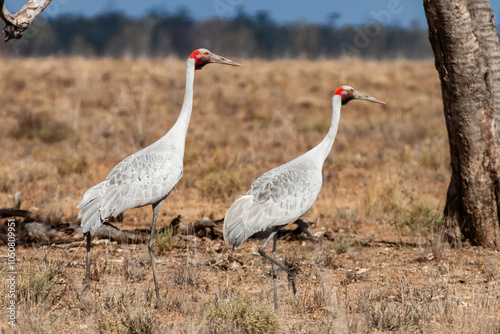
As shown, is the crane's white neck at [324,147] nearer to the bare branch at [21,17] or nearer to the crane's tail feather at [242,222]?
the crane's tail feather at [242,222]

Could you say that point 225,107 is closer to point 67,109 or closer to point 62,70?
point 67,109

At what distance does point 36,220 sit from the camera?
24.3 ft

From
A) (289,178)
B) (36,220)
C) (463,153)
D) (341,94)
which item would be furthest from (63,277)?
(463,153)

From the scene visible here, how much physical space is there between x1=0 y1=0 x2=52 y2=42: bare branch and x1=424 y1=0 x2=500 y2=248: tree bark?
391 centimetres

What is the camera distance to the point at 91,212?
5.16 metres

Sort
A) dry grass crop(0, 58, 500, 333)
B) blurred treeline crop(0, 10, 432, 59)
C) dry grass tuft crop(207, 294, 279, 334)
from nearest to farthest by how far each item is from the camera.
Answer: dry grass tuft crop(207, 294, 279, 334) < dry grass crop(0, 58, 500, 333) < blurred treeline crop(0, 10, 432, 59)

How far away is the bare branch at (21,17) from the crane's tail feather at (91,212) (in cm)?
154

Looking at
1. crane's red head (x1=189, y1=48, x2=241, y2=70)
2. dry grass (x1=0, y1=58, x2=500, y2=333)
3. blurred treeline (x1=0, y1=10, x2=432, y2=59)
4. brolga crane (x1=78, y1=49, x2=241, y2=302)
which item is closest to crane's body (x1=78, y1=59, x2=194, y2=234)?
brolga crane (x1=78, y1=49, x2=241, y2=302)

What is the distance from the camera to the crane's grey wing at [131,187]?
17.0 ft

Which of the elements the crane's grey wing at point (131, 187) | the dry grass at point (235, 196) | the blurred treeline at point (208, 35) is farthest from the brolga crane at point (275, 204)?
the blurred treeline at point (208, 35)

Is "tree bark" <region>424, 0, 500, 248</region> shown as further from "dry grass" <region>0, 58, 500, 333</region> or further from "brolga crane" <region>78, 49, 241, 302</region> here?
"brolga crane" <region>78, 49, 241, 302</region>

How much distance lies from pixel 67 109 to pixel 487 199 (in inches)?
537

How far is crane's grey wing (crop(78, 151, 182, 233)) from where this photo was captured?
204 inches

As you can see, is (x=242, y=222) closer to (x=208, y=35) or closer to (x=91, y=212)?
(x=91, y=212)
